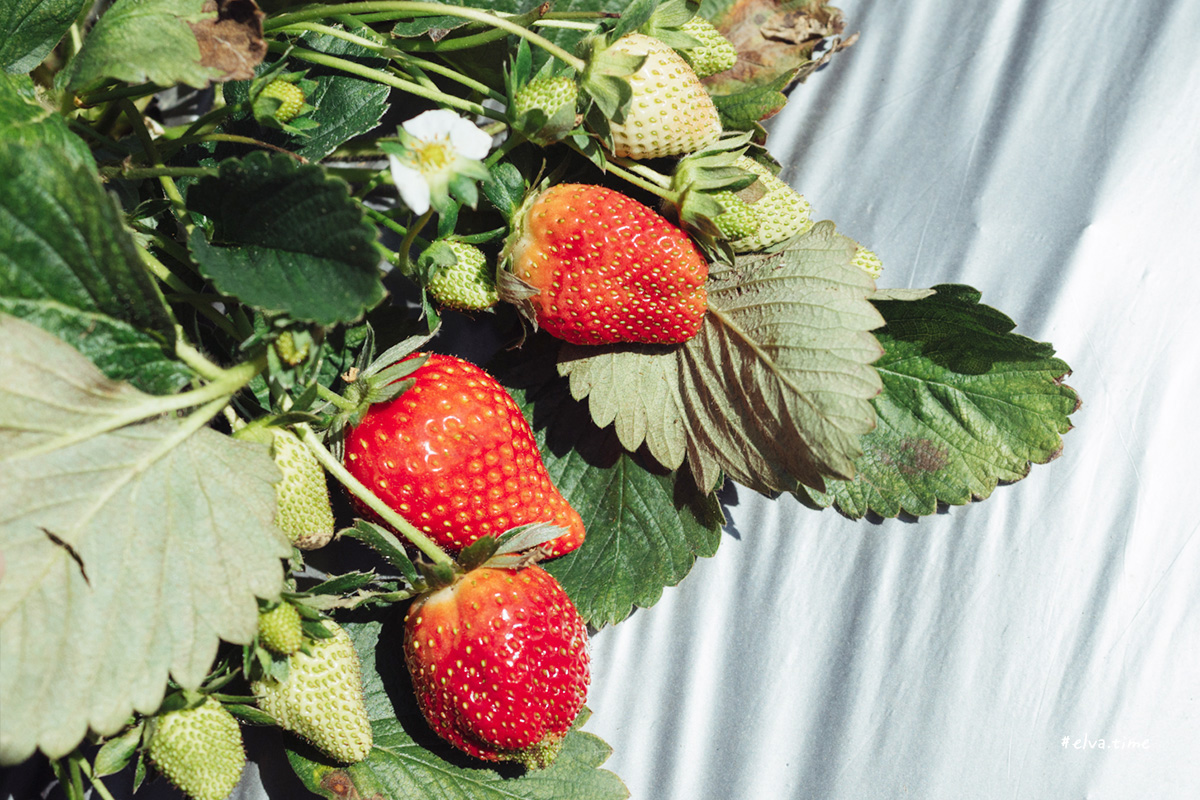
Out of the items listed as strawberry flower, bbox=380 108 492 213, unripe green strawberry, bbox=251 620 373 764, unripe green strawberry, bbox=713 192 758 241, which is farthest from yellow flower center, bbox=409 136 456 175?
unripe green strawberry, bbox=251 620 373 764

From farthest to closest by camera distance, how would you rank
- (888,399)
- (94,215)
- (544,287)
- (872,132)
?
(872,132) < (888,399) < (544,287) < (94,215)

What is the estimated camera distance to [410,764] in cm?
68

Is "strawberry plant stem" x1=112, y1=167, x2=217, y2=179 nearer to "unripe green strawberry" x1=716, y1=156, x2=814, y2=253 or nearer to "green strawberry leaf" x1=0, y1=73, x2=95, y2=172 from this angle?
"green strawberry leaf" x1=0, y1=73, x2=95, y2=172

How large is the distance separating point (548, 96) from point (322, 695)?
44 centimetres

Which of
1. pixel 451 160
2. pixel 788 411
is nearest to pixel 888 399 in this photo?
pixel 788 411

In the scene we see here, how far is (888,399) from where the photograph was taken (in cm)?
72

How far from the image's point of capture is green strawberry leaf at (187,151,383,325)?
47cm

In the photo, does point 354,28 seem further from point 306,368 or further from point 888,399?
point 888,399

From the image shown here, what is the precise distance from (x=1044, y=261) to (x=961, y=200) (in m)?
0.10

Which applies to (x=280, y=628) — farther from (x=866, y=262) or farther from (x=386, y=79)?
(x=866, y=262)

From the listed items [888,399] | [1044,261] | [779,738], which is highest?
[1044,261]

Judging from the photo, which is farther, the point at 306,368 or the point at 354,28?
the point at 354,28

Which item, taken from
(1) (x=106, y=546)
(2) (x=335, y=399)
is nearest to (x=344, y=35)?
(2) (x=335, y=399)

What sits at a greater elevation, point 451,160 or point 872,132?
point 872,132
